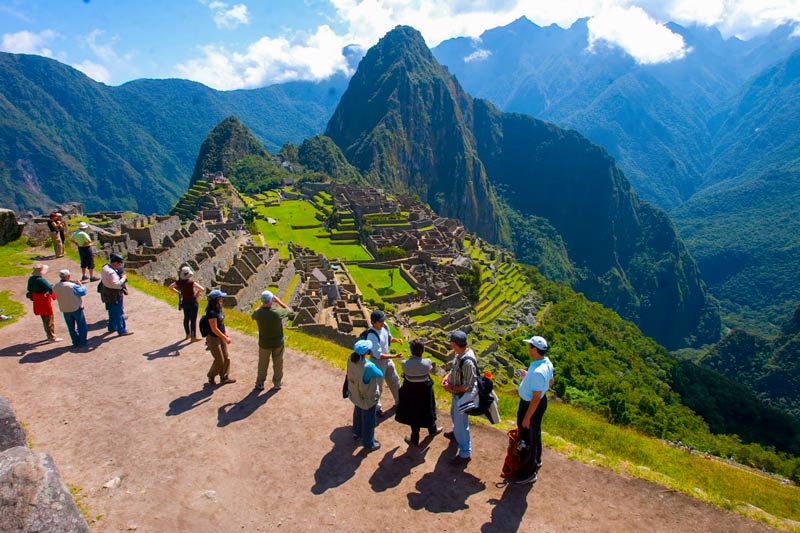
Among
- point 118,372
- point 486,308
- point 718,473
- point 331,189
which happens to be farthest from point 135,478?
point 331,189

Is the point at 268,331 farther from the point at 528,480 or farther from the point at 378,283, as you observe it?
the point at 378,283

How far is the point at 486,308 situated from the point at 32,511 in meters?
46.1

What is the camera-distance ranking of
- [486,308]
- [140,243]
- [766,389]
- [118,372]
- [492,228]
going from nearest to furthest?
1. [118,372]
2. [140,243]
3. [486,308]
4. [766,389]
5. [492,228]

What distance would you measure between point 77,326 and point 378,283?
3438cm

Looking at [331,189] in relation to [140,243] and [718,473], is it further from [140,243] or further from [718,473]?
[718,473]

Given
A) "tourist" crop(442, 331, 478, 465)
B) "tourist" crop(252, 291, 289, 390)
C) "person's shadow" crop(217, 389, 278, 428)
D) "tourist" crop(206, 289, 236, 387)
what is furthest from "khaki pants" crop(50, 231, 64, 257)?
"tourist" crop(442, 331, 478, 465)

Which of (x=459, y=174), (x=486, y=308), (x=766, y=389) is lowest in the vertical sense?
(x=766, y=389)

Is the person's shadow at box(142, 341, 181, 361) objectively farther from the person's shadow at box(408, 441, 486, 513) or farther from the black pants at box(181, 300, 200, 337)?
the person's shadow at box(408, 441, 486, 513)

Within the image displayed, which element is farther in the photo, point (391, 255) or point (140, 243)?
point (391, 255)

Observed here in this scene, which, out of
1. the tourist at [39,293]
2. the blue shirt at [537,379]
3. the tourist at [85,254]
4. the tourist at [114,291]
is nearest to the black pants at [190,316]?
the tourist at [114,291]

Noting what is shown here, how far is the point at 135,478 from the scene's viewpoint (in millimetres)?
6492

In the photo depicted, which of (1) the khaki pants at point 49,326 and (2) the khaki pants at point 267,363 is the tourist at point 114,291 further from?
(2) the khaki pants at point 267,363

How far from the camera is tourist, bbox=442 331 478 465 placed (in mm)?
6641

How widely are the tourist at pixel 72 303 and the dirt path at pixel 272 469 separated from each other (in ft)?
2.87
